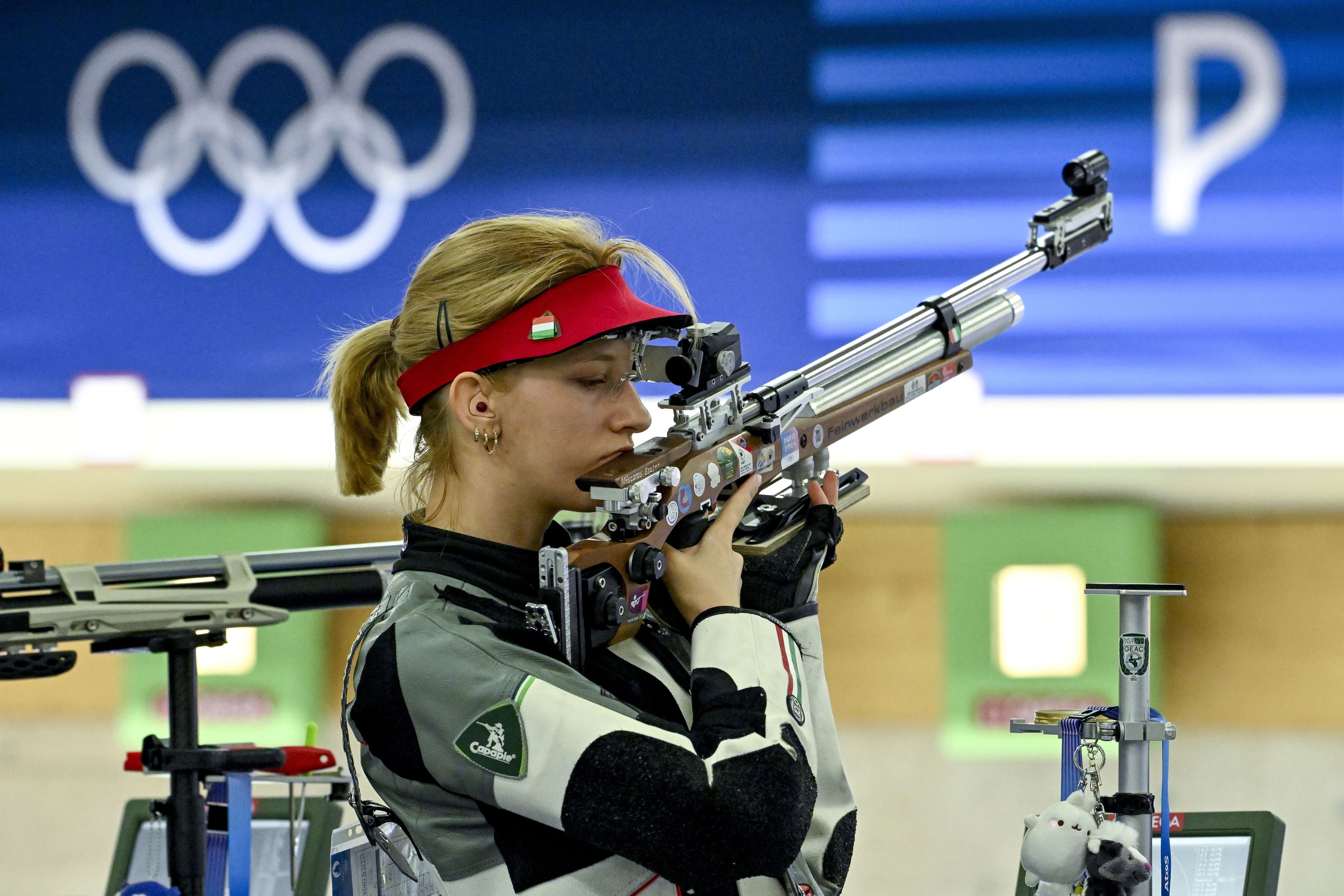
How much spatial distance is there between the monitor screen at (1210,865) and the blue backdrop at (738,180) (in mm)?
1523

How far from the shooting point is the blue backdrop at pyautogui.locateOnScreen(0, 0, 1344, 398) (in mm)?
3016

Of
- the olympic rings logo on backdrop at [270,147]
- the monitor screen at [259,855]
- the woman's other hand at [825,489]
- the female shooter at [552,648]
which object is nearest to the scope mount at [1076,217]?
the woman's other hand at [825,489]

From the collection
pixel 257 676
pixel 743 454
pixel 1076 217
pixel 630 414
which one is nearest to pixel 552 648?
pixel 630 414

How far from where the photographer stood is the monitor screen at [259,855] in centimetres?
192

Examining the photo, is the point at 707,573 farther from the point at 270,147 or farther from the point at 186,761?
the point at 270,147

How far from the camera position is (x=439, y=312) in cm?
113

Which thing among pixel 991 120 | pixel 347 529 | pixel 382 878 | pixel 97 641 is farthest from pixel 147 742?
pixel 991 120

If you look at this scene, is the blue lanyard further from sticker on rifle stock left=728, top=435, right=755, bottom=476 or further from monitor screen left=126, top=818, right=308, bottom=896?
monitor screen left=126, top=818, right=308, bottom=896

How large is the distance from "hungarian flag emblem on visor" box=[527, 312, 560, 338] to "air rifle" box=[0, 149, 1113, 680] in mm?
101

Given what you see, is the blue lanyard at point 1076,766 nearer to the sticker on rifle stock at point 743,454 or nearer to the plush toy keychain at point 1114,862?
the plush toy keychain at point 1114,862

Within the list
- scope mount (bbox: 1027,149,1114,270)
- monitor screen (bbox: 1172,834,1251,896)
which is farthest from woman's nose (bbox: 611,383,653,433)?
monitor screen (bbox: 1172,834,1251,896)

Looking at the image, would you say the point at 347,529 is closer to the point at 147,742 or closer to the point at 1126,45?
the point at 147,742

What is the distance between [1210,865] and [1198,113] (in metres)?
1.94

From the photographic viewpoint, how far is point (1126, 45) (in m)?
3.07
